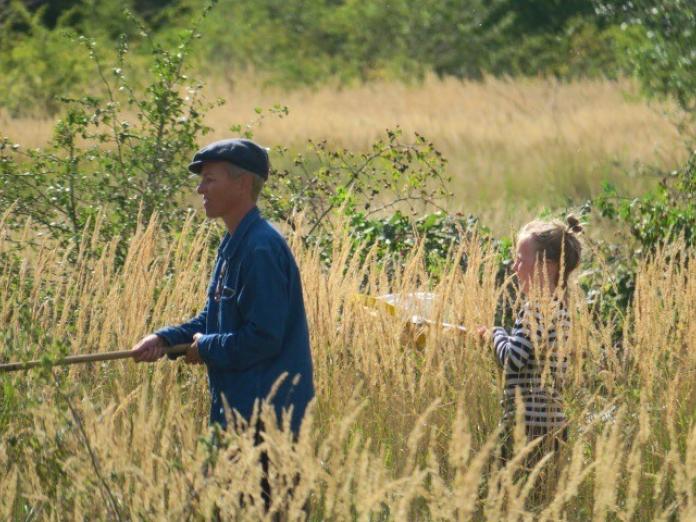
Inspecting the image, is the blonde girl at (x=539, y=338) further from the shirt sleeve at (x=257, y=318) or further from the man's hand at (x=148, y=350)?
the man's hand at (x=148, y=350)

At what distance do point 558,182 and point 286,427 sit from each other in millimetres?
12202

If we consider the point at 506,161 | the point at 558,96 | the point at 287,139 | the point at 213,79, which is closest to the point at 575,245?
the point at 506,161

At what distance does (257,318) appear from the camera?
4246mm

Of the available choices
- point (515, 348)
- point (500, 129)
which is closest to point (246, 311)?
point (515, 348)

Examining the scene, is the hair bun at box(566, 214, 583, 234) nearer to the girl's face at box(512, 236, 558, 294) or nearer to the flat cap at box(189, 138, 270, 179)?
the girl's face at box(512, 236, 558, 294)

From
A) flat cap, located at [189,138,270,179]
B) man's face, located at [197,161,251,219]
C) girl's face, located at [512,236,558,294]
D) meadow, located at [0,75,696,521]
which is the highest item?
flat cap, located at [189,138,270,179]

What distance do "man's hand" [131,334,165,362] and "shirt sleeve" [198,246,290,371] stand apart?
18 cm

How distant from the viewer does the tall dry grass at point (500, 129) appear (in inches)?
601

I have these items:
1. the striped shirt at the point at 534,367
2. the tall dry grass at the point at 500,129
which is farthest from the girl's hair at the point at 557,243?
the tall dry grass at the point at 500,129

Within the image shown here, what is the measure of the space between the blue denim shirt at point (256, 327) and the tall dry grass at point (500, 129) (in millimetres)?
7167

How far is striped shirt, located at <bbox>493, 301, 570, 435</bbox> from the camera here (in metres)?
5.10

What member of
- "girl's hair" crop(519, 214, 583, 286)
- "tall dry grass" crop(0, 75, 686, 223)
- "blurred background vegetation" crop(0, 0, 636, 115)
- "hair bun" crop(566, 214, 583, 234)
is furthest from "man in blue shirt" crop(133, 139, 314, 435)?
"blurred background vegetation" crop(0, 0, 636, 115)

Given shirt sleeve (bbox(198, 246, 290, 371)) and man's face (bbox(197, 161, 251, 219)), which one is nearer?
shirt sleeve (bbox(198, 246, 290, 371))

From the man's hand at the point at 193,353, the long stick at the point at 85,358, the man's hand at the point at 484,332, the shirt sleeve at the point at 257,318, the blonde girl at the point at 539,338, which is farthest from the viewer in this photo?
the man's hand at the point at 484,332
